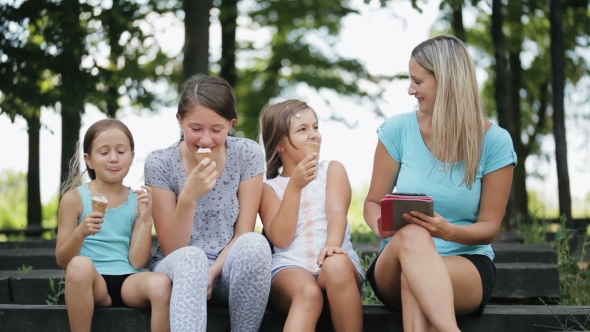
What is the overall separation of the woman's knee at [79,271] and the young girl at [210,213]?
0.32 metres

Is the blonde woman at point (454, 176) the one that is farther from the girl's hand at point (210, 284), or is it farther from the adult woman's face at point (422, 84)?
the girl's hand at point (210, 284)

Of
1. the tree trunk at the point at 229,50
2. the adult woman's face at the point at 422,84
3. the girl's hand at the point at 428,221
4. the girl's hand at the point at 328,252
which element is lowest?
the girl's hand at the point at 328,252

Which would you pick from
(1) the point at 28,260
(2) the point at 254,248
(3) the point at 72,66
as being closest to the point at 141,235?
(2) the point at 254,248

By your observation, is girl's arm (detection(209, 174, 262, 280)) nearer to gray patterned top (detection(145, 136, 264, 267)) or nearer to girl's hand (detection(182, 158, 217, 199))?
gray patterned top (detection(145, 136, 264, 267))

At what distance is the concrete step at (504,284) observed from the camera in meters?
4.23

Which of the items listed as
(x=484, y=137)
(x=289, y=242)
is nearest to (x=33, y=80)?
(x=289, y=242)

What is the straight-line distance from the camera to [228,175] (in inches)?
149

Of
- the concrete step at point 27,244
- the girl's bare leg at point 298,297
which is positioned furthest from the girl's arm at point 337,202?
the concrete step at point 27,244

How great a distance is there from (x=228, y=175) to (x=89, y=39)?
4452 mm

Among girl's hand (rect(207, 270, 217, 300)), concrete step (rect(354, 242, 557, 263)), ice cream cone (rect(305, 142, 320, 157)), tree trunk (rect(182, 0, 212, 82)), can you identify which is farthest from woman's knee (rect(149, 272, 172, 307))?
tree trunk (rect(182, 0, 212, 82))

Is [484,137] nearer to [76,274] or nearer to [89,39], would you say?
[76,274]

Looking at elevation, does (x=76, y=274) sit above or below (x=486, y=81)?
below

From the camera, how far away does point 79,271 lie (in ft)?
10.7

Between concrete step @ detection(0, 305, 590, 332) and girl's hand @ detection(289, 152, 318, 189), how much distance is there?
0.61m
